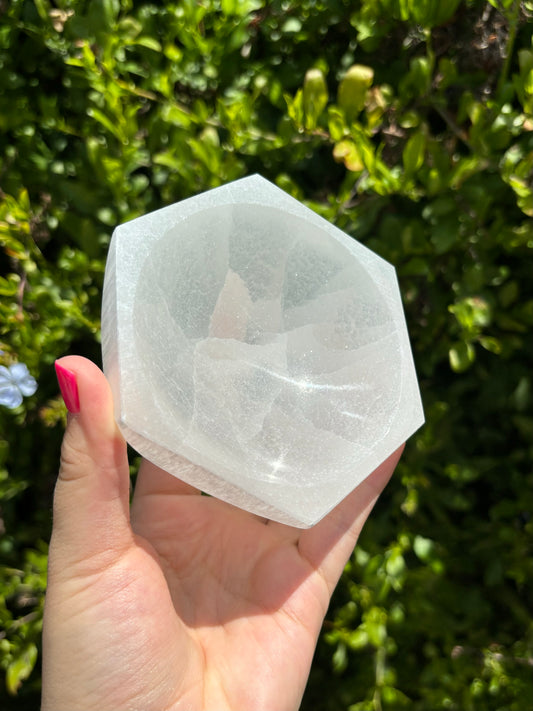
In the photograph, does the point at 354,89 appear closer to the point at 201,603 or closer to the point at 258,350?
the point at 258,350

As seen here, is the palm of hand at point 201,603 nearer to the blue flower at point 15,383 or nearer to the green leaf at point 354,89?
the blue flower at point 15,383

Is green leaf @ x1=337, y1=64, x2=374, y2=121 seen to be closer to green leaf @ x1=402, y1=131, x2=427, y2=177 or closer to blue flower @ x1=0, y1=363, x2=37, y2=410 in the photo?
green leaf @ x1=402, y1=131, x2=427, y2=177

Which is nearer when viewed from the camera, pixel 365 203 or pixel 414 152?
pixel 414 152

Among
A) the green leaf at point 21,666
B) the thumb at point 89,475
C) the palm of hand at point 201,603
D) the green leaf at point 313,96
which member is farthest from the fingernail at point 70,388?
the green leaf at point 21,666

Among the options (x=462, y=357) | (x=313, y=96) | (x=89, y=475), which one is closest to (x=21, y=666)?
(x=89, y=475)

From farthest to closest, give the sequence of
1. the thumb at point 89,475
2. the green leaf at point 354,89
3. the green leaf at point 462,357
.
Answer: the green leaf at point 462,357
the green leaf at point 354,89
the thumb at point 89,475

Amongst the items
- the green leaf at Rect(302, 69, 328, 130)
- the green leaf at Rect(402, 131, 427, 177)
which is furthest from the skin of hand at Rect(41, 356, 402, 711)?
the green leaf at Rect(302, 69, 328, 130)
